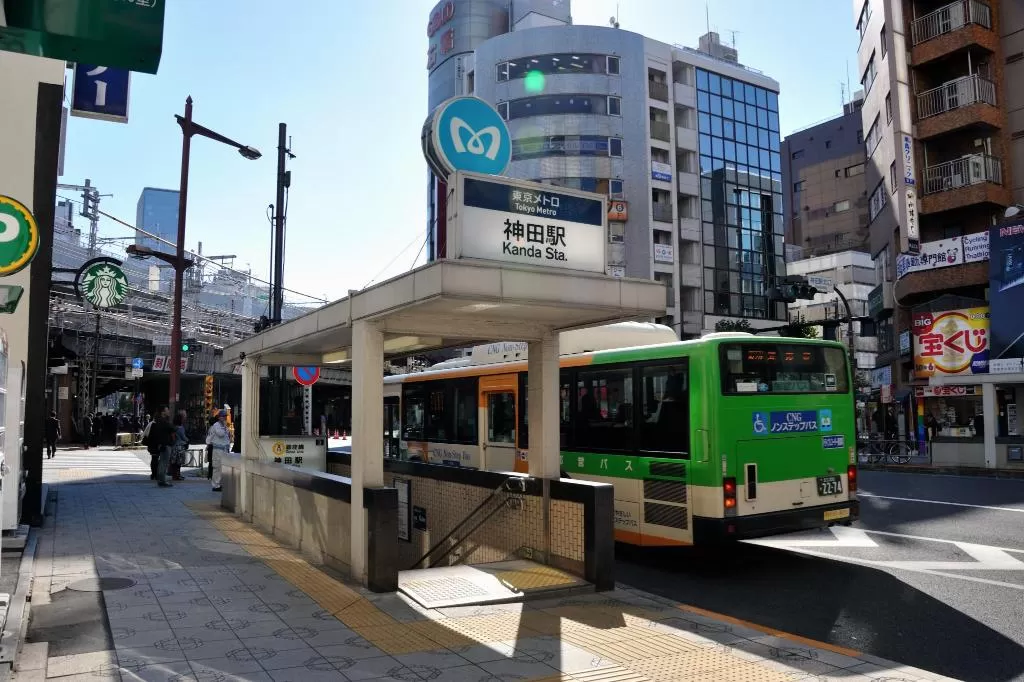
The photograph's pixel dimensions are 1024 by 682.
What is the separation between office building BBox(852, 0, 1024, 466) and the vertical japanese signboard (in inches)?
1075

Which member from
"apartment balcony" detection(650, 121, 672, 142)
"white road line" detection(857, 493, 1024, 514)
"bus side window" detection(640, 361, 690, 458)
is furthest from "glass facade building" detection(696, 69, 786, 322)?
"bus side window" detection(640, 361, 690, 458)

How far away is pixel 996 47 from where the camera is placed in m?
32.1

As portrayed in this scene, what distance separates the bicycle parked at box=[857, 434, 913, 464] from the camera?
2811 centimetres

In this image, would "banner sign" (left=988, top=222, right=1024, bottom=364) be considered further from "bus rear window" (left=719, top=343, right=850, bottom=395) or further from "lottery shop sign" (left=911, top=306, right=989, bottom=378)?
"bus rear window" (left=719, top=343, right=850, bottom=395)

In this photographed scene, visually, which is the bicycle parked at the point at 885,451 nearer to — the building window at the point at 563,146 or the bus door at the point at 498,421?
the bus door at the point at 498,421

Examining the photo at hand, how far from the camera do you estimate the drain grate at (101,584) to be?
24.6 feet

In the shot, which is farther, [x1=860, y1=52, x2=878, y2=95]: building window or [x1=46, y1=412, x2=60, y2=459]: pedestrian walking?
[x1=860, y1=52, x2=878, y2=95]: building window

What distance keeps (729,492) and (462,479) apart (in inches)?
129

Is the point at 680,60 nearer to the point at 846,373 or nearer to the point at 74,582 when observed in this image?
the point at 846,373

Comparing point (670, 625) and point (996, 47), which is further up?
point (996, 47)

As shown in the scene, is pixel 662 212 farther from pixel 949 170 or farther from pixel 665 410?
pixel 665 410

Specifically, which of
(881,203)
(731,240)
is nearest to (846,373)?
(881,203)

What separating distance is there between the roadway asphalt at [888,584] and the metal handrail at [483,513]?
5.51 feet

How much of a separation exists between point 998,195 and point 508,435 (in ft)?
89.7
